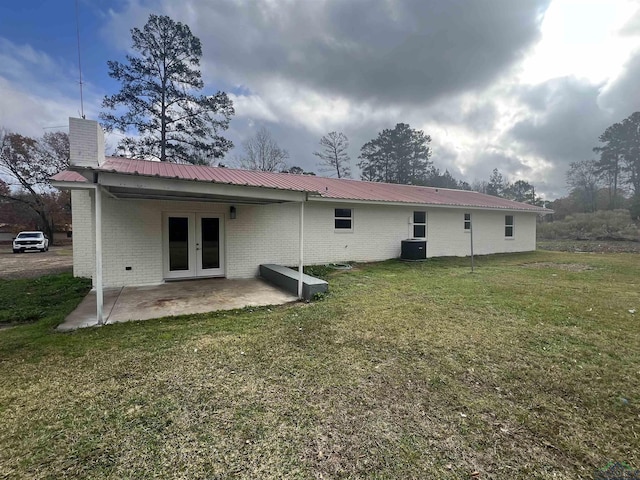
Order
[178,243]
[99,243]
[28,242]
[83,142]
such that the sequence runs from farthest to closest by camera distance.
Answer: [28,242]
[178,243]
[99,243]
[83,142]

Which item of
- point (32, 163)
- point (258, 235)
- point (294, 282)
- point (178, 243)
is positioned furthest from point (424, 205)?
point (32, 163)

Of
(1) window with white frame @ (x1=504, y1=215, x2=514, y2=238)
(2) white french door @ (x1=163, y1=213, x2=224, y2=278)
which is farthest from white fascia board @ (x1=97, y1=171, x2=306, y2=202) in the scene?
(1) window with white frame @ (x1=504, y1=215, x2=514, y2=238)

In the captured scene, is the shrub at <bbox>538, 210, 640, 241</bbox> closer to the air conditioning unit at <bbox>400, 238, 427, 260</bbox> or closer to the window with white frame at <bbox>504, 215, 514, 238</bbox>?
the window with white frame at <bbox>504, 215, 514, 238</bbox>

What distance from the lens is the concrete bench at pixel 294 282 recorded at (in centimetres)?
663

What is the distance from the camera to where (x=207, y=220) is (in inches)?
345

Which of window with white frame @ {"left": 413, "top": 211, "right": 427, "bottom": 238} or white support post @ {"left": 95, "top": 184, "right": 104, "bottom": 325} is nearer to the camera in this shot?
white support post @ {"left": 95, "top": 184, "right": 104, "bottom": 325}

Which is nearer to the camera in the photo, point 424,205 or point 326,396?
point 326,396

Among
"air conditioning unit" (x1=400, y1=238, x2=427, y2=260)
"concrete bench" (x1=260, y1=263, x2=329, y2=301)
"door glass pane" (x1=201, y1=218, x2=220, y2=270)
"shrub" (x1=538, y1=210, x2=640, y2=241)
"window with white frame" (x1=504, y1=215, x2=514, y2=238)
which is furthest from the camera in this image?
"shrub" (x1=538, y1=210, x2=640, y2=241)

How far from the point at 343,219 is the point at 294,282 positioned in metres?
5.10

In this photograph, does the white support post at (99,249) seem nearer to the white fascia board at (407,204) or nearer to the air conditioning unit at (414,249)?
the white fascia board at (407,204)

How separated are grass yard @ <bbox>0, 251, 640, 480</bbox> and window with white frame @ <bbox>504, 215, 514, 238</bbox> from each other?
12.0 metres

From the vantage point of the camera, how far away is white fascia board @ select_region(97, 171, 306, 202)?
4820 millimetres

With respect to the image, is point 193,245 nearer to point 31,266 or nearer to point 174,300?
point 174,300

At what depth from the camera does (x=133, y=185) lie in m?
4.93
